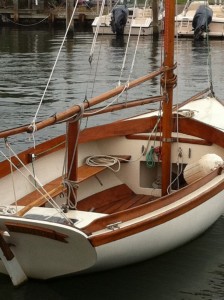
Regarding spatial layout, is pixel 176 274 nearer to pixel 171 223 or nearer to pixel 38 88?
pixel 171 223

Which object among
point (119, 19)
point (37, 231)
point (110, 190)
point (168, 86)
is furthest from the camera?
point (119, 19)

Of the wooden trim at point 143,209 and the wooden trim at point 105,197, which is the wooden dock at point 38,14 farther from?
the wooden trim at point 143,209

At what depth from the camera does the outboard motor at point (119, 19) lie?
40.1m

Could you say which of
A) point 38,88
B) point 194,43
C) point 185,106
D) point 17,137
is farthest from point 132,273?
point 194,43

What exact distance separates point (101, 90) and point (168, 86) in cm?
1350

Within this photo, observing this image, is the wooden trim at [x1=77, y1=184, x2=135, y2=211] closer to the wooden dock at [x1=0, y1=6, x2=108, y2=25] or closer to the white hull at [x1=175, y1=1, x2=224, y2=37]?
the white hull at [x1=175, y1=1, x2=224, y2=37]

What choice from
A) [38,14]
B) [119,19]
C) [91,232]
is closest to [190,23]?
[119,19]

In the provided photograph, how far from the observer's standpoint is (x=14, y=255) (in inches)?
298

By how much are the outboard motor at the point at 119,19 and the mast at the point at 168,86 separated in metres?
31.5

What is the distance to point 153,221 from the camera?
7730 mm

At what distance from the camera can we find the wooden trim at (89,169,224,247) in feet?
23.7

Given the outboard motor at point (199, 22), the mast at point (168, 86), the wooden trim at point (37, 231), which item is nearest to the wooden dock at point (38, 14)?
the outboard motor at point (199, 22)

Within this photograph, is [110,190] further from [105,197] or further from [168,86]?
[168,86]

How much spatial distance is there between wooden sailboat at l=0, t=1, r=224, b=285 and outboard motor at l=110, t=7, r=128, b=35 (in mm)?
29141
